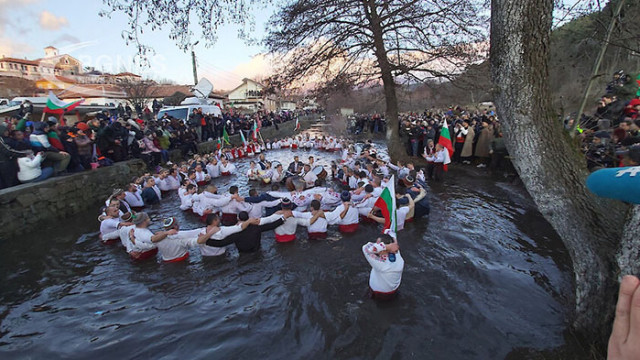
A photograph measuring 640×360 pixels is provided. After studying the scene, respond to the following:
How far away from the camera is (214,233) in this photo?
6336 mm

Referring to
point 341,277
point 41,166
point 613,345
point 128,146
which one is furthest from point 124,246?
point 613,345

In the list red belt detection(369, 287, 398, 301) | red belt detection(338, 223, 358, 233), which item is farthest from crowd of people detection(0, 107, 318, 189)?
red belt detection(369, 287, 398, 301)

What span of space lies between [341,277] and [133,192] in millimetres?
7565

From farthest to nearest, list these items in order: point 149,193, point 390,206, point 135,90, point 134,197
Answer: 1. point 135,90
2. point 149,193
3. point 134,197
4. point 390,206

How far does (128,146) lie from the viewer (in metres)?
13.0

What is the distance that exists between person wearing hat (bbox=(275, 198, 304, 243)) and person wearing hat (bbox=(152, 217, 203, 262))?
1.81 m

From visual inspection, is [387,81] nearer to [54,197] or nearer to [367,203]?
[367,203]

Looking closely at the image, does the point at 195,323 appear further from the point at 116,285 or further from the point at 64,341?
the point at 116,285

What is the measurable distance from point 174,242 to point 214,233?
905 millimetres

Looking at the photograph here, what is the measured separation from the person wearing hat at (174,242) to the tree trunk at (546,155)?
6096 mm

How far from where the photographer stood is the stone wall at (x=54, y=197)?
25.2 feet

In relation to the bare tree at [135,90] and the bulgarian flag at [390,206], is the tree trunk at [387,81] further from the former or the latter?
the bare tree at [135,90]

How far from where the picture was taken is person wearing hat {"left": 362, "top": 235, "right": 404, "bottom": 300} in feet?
15.6

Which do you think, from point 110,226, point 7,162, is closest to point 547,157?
point 110,226
